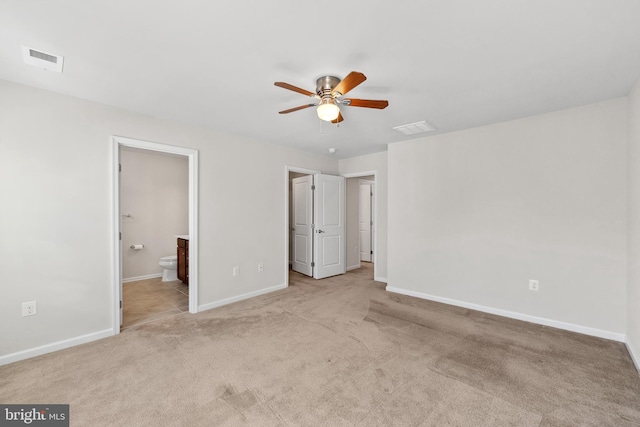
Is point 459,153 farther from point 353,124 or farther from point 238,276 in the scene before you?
point 238,276

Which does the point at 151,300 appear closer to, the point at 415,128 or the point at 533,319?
the point at 415,128

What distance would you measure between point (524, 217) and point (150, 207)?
6071 millimetres

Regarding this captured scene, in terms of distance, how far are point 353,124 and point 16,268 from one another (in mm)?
3651

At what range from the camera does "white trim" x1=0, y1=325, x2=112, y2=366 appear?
7.75 feet

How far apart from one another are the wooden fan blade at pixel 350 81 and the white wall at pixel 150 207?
428 centimetres

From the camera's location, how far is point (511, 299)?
3.38m

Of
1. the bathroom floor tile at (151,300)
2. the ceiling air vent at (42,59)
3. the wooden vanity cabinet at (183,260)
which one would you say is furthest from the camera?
the wooden vanity cabinet at (183,260)

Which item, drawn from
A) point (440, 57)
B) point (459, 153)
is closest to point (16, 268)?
point (440, 57)

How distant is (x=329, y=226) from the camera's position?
5.40 meters

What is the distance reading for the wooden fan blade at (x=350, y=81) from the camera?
180 centimetres

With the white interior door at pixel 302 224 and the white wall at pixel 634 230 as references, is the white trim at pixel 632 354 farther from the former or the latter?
the white interior door at pixel 302 224

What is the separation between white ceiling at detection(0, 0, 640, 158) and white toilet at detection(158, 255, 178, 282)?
110 inches

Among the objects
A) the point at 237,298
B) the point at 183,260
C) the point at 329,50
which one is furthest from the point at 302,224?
the point at 329,50

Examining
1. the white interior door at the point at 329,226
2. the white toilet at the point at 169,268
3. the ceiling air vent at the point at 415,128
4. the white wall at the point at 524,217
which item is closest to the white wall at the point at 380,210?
the white wall at the point at 524,217
